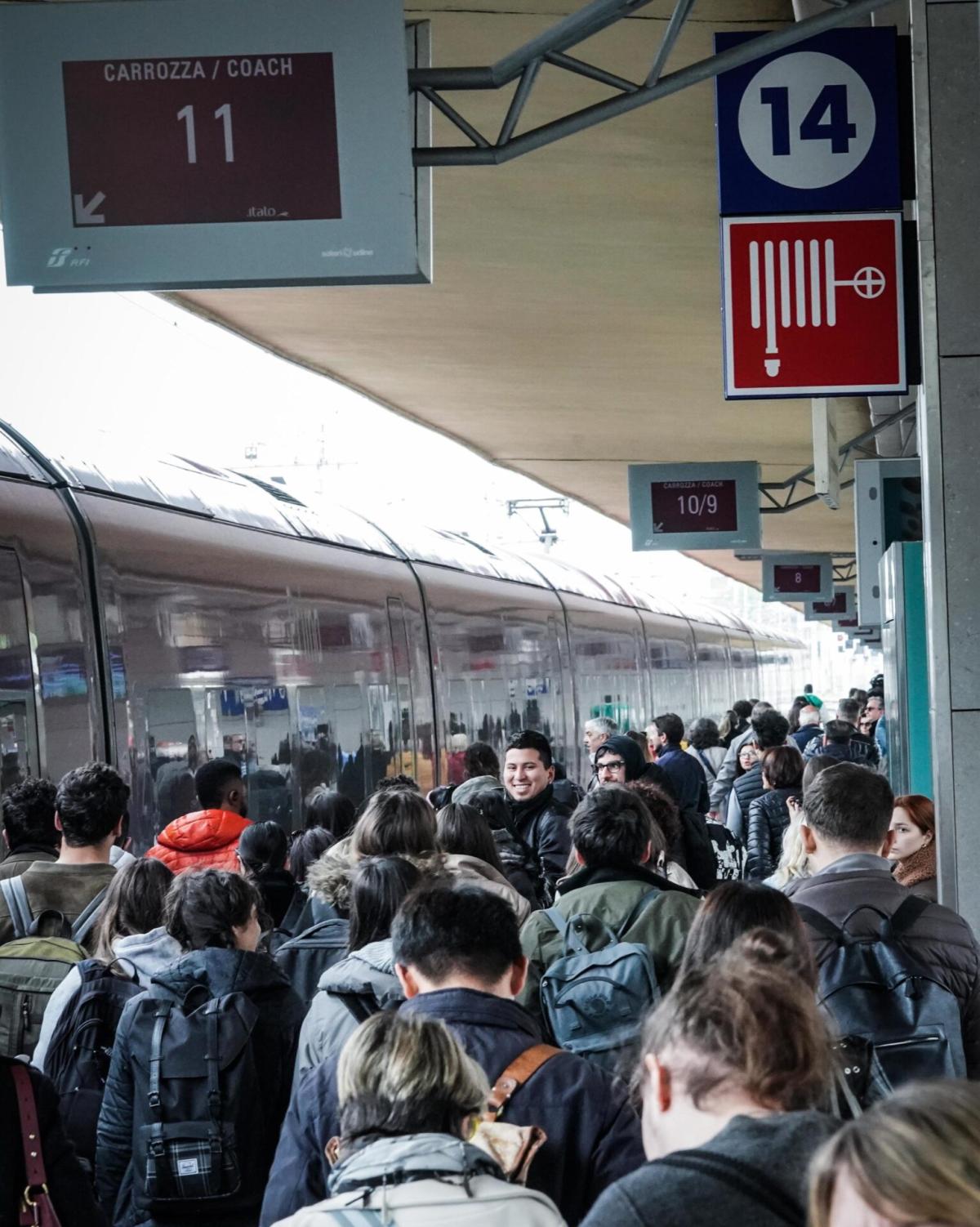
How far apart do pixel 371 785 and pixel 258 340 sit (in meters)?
3.81

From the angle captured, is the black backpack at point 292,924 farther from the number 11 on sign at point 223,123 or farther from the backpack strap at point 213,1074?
the number 11 on sign at point 223,123

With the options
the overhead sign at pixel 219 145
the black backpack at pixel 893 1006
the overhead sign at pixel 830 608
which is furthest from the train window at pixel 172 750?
the overhead sign at pixel 830 608

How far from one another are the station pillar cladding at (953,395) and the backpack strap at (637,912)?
Result: 161 cm

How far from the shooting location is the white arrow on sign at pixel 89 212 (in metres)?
5.58

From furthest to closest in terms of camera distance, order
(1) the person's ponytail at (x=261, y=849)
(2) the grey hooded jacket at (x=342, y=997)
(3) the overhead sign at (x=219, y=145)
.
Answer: (1) the person's ponytail at (x=261, y=849) → (3) the overhead sign at (x=219, y=145) → (2) the grey hooded jacket at (x=342, y=997)

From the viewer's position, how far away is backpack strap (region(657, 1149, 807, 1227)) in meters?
1.83

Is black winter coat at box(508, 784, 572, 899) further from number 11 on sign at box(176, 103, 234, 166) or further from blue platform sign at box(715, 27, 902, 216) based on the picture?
number 11 on sign at box(176, 103, 234, 166)

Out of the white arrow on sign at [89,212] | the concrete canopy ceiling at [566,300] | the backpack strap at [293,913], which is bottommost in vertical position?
the backpack strap at [293,913]

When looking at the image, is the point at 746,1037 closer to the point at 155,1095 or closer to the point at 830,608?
the point at 155,1095

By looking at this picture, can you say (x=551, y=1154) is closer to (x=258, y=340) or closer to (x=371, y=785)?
(x=371, y=785)

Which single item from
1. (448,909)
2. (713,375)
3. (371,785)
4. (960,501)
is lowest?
(371,785)

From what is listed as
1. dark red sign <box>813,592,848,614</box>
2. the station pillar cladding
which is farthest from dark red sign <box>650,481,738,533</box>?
dark red sign <box>813,592,848,614</box>

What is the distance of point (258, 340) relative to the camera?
1317 centimetres

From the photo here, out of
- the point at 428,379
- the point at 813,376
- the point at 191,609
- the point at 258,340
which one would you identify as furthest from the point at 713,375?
the point at 813,376
